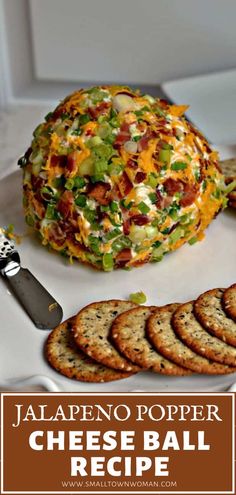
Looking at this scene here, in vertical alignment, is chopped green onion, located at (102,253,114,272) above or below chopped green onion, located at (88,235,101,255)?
below

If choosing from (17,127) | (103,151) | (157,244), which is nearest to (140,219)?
(157,244)

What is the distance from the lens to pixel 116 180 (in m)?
2.56

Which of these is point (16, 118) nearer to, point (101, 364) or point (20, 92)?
point (20, 92)

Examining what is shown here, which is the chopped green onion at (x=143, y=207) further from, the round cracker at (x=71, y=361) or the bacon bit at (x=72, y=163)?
the round cracker at (x=71, y=361)

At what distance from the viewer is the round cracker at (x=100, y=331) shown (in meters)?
2.36

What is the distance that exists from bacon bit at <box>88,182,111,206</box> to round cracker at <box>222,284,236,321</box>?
0.49 m

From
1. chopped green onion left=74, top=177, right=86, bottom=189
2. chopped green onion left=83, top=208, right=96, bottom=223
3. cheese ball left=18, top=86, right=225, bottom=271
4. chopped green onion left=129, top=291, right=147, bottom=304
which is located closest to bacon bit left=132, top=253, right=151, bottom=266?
cheese ball left=18, top=86, right=225, bottom=271

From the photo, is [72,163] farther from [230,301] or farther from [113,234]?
[230,301]

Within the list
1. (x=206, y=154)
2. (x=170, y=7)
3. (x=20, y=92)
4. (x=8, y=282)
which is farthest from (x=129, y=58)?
(x=8, y=282)

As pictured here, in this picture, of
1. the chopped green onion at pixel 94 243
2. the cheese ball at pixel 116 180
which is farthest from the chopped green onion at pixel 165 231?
the chopped green onion at pixel 94 243

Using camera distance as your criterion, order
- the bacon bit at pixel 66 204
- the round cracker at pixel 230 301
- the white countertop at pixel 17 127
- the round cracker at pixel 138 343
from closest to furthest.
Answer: the round cracker at pixel 138 343, the round cracker at pixel 230 301, the bacon bit at pixel 66 204, the white countertop at pixel 17 127

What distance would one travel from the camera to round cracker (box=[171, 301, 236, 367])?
236 centimetres

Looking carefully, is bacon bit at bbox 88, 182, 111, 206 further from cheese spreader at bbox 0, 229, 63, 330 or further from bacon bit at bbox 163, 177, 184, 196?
cheese spreader at bbox 0, 229, 63, 330

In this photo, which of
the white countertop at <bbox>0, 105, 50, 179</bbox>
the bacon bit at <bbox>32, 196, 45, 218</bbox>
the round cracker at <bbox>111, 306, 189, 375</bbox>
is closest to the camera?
the round cracker at <bbox>111, 306, 189, 375</bbox>
